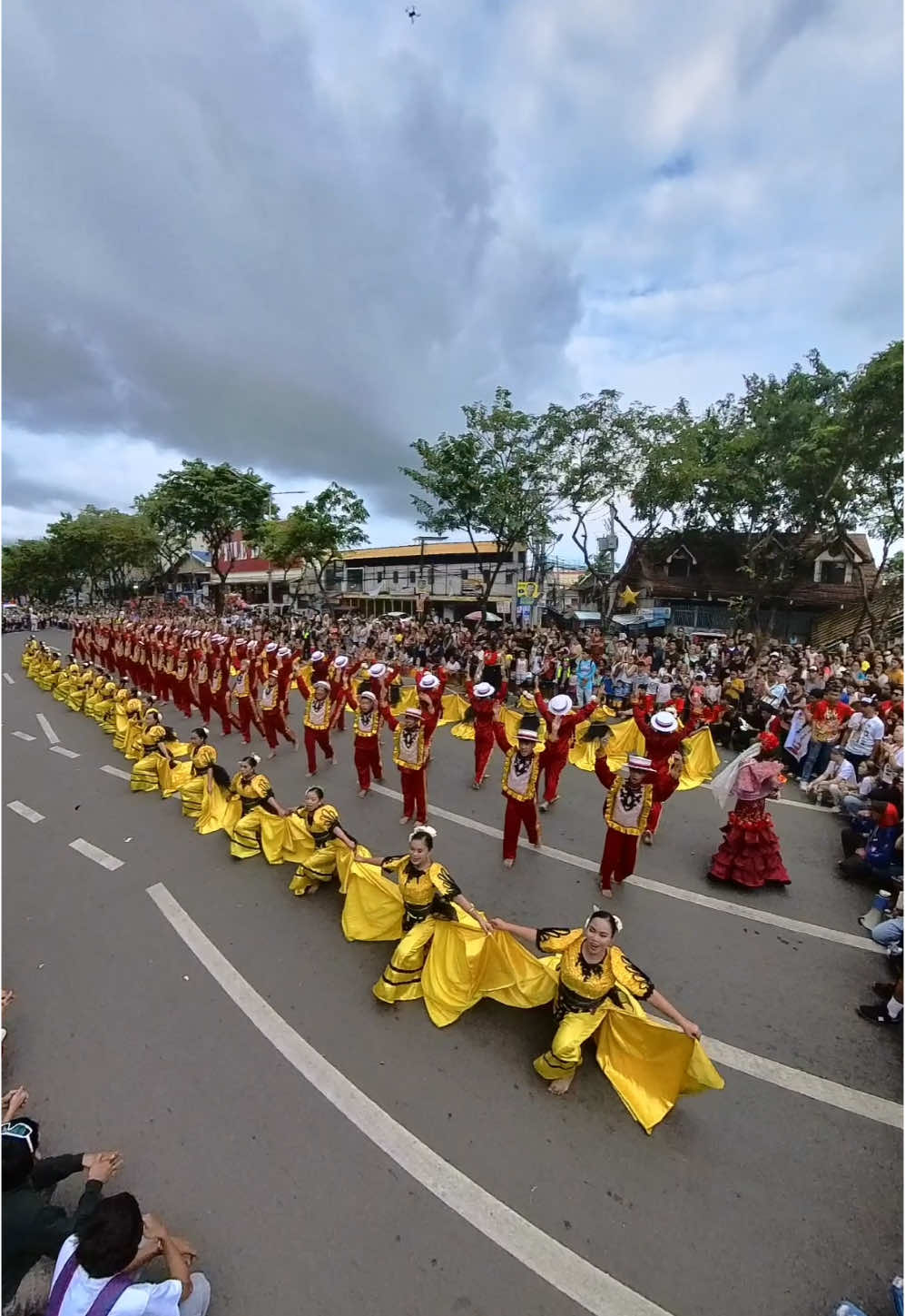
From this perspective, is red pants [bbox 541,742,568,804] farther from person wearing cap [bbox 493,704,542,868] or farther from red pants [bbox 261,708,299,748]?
red pants [bbox 261,708,299,748]

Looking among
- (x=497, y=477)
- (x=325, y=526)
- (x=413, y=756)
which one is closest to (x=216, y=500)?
(x=325, y=526)

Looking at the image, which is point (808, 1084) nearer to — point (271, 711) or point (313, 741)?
point (313, 741)

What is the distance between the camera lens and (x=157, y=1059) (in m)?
3.60

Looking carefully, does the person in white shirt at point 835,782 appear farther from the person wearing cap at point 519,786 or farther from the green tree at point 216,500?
the green tree at point 216,500

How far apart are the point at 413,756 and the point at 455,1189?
441cm

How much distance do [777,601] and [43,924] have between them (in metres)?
26.7

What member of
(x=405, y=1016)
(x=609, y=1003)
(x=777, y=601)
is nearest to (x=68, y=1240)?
(x=405, y=1016)

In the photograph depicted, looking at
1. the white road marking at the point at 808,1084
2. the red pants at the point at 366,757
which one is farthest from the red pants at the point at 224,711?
the white road marking at the point at 808,1084

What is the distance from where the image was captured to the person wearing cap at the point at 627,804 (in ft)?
17.0

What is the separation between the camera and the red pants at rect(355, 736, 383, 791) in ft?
25.9

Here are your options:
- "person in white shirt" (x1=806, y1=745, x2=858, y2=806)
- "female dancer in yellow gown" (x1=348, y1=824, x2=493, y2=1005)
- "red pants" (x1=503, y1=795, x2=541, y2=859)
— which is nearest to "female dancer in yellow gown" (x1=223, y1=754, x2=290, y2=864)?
"female dancer in yellow gown" (x1=348, y1=824, x2=493, y2=1005)

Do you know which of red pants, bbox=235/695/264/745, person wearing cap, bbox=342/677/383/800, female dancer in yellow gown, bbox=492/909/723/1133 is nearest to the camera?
female dancer in yellow gown, bbox=492/909/723/1133

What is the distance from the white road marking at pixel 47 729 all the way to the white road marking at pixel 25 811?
3879 mm

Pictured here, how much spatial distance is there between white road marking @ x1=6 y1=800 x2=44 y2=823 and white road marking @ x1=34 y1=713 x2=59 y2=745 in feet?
12.7
